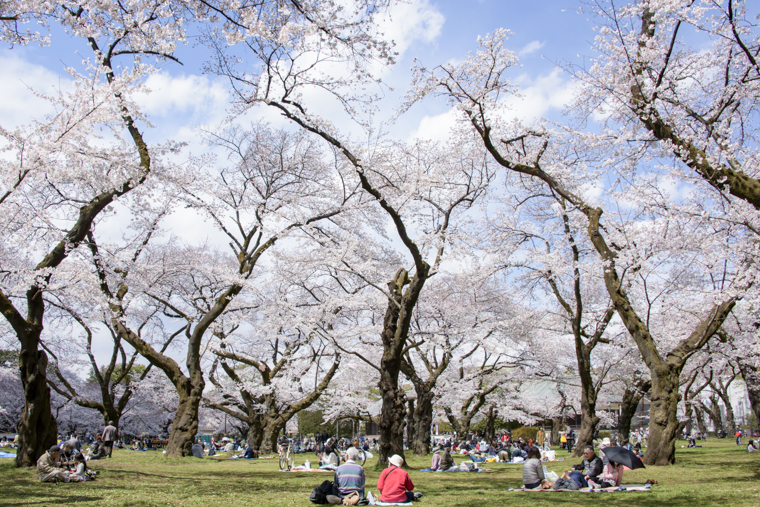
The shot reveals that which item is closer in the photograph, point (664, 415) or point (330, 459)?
point (664, 415)

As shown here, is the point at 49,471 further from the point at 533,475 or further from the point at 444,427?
the point at 444,427

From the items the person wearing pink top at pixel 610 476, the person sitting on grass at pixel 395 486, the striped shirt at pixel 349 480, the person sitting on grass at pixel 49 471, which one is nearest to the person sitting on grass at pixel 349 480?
the striped shirt at pixel 349 480

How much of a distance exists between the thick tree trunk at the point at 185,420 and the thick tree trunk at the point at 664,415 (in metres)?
12.3

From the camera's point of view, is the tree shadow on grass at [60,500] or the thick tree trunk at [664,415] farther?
the thick tree trunk at [664,415]

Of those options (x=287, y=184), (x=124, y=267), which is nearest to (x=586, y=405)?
(x=287, y=184)

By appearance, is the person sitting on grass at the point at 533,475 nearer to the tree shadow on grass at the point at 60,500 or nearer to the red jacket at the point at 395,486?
the red jacket at the point at 395,486

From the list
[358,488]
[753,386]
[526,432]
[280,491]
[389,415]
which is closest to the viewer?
[358,488]

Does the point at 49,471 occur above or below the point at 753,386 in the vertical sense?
below

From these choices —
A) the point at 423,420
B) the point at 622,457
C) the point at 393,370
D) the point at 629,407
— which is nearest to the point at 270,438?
the point at 423,420

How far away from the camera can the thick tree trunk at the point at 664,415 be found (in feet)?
37.1

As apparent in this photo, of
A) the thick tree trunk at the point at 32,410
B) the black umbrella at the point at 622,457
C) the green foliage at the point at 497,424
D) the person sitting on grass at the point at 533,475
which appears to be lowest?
the green foliage at the point at 497,424

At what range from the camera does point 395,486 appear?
7.06m

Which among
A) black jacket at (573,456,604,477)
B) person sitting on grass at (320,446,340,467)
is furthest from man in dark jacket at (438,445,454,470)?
black jacket at (573,456,604,477)

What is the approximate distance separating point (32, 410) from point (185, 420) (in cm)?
584
